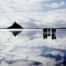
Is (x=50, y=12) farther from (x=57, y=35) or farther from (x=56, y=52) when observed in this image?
(x=56, y=52)

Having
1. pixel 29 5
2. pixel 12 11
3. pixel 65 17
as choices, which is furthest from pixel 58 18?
pixel 12 11

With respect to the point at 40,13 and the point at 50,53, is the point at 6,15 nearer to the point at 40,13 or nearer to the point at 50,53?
the point at 40,13

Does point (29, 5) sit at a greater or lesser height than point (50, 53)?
greater

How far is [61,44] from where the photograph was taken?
1.89 meters

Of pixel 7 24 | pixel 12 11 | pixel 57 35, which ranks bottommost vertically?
pixel 57 35

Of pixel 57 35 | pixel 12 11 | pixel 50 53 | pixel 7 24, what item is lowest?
pixel 50 53

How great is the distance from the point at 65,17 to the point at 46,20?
19 centimetres

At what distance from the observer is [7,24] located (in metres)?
1.92

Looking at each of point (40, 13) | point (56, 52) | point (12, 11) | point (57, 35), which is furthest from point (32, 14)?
point (56, 52)

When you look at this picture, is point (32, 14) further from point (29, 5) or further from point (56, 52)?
point (56, 52)

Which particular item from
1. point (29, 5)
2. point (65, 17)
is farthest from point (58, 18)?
point (29, 5)

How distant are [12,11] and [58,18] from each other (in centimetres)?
47

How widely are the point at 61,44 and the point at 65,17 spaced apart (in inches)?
10.9

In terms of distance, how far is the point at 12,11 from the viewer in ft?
6.33
